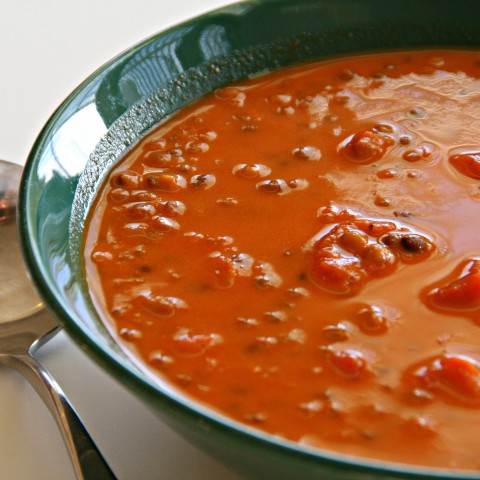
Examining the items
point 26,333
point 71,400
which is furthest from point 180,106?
point 71,400

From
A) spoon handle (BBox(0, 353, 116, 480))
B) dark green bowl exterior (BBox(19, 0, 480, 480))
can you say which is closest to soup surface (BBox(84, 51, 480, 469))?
dark green bowl exterior (BBox(19, 0, 480, 480))

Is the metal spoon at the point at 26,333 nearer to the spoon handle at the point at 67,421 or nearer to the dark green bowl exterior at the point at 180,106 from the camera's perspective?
the spoon handle at the point at 67,421

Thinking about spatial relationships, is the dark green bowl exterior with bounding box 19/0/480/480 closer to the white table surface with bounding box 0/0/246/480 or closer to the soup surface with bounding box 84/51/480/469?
the soup surface with bounding box 84/51/480/469

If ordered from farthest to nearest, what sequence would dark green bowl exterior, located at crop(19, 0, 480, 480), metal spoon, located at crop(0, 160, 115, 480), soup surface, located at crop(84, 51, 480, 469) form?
metal spoon, located at crop(0, 160, 115, 480)
soup surface, located at crop(84, 51, 480, 469)
dark green bowl exterior, located at crop(19, 0, 480, 480)

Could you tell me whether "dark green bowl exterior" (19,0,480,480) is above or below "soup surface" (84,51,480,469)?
above

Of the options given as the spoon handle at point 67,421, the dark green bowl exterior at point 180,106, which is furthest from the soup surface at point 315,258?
the spoon handle at point 67,421

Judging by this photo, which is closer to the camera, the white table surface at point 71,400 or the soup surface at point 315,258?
the soup surface at point 315,258

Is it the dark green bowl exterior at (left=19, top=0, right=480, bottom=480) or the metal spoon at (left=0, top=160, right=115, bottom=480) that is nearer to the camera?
the dark green bowl exterior at (left=19, top=0, right=480, bottom=480)

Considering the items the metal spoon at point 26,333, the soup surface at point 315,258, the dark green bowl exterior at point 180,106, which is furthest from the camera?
the metal spoon at point 26,333
